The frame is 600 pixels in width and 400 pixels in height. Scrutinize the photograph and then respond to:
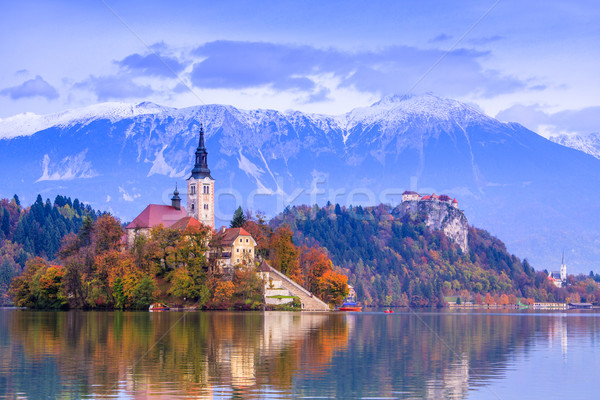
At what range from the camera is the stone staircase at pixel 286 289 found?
135250mm

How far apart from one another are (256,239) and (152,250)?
2479 cm

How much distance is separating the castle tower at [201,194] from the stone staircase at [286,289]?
3340 centimetres

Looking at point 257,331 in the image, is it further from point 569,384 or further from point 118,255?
point 118,255

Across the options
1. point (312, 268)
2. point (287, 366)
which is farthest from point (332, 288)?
point (287, 366)

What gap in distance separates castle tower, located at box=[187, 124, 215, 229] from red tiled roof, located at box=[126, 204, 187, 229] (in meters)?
5.28

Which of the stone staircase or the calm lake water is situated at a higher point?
the stone staircase

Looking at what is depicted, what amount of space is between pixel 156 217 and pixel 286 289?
34.6 m

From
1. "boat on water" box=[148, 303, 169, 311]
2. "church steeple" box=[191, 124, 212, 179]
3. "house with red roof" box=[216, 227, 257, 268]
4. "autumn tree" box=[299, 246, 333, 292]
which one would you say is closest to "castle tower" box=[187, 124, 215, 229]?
"church steeple" box=[191, 124, 212, 179]

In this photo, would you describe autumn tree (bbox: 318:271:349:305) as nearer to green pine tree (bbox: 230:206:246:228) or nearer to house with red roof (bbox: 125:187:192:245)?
green pine tree (bbox: 230:206:246:228)

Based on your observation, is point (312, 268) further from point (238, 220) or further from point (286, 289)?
point (238, 220)

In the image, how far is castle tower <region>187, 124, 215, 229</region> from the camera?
168 metres

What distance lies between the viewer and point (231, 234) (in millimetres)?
141875

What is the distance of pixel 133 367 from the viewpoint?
40.8 metres

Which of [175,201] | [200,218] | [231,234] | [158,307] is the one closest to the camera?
[158,307]
